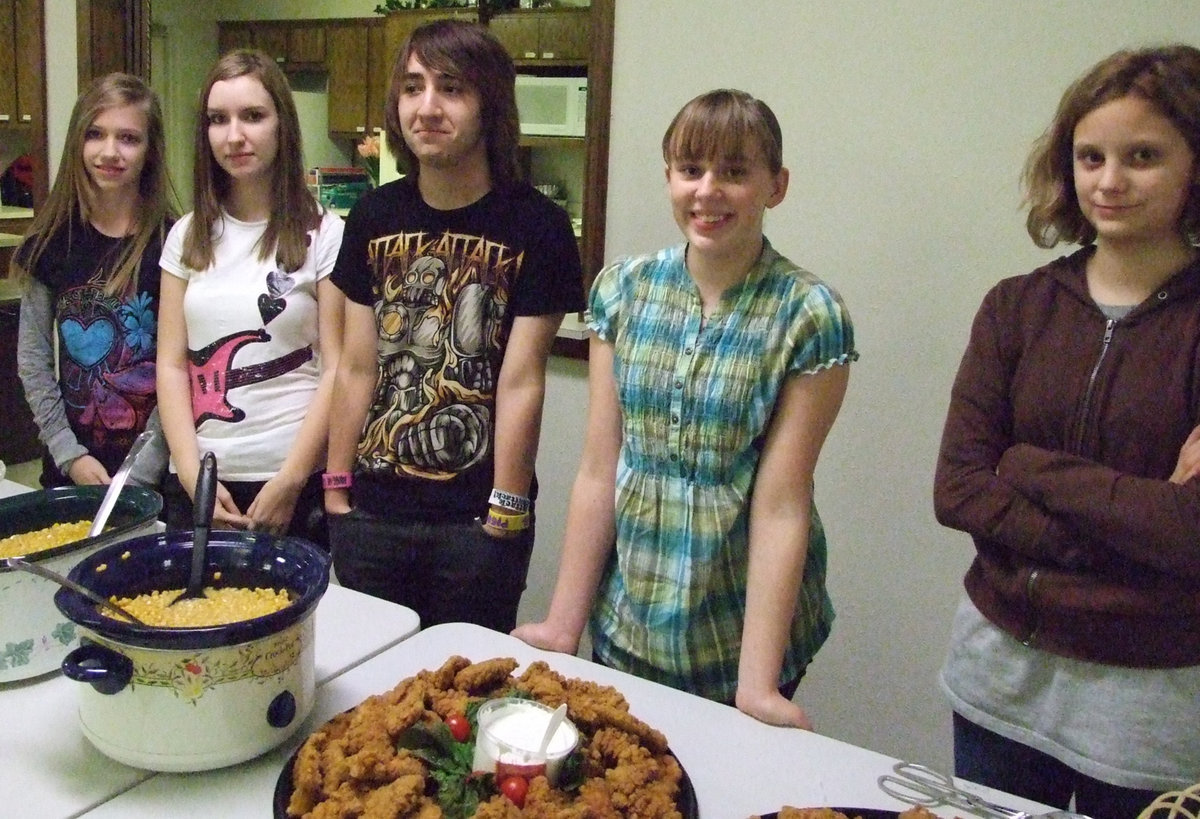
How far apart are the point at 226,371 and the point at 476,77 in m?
0.70

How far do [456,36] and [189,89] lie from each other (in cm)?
622

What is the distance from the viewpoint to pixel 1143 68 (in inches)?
45.6

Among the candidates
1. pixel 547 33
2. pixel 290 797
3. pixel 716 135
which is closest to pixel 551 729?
pixel 290 797

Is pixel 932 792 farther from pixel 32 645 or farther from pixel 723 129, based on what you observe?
pixel 32 645

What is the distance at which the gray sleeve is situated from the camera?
1912mm

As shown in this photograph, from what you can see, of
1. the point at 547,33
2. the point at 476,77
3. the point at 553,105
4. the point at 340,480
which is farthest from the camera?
the point at 547,33

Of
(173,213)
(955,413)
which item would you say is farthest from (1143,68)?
(173,213)

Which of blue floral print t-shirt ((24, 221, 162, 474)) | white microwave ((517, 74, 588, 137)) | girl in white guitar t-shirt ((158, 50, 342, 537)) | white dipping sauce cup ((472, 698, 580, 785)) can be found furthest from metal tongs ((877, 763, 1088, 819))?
white microwave ((517, 74, 588, 137))

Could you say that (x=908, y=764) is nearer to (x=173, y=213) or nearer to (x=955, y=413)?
(x=955, y=413)

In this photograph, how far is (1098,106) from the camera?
118 cm

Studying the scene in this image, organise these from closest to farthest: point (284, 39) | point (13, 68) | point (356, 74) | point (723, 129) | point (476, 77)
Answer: point (723, 129)
point (476, 77)
point (13, 68)
point (356, 74)
point (284, 39)

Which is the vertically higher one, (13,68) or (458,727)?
(13,68)

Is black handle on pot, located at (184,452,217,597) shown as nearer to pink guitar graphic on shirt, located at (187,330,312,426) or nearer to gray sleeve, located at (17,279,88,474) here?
pink guitar graphic on shirt, located at (187,330,312,426)

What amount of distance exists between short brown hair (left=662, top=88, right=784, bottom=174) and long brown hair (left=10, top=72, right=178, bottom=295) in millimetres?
1223
